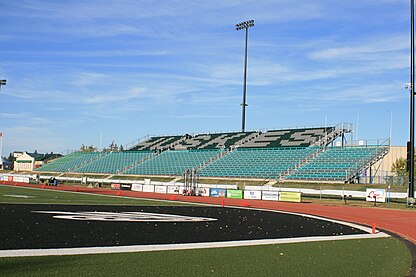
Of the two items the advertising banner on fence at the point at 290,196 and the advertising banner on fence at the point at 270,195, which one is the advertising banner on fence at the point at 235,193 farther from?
the advertising banner on fence at the point at 290,196

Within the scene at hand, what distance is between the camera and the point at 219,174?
62.1 meters

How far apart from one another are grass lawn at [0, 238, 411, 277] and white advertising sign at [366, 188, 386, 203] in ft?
94.7

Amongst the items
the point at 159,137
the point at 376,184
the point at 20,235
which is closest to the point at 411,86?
the point at 376,184

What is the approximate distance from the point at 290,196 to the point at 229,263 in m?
34.2

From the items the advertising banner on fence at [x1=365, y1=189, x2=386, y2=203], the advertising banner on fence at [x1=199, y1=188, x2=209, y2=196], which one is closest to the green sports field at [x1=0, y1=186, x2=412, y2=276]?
the advertising banner on fence at [x1=365, y1=189, x2=386, y2=203]

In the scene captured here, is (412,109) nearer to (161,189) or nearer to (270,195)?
(270,195)

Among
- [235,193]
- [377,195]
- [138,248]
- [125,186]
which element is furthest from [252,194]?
[138,248]

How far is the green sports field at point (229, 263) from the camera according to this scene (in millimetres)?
8984

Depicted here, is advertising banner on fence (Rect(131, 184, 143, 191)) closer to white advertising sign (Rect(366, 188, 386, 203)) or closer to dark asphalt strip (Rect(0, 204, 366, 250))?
white advertising sign (Rect(366, 188, 386, 203))

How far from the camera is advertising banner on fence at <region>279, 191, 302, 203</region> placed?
43.3 meters

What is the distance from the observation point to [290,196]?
43.8m

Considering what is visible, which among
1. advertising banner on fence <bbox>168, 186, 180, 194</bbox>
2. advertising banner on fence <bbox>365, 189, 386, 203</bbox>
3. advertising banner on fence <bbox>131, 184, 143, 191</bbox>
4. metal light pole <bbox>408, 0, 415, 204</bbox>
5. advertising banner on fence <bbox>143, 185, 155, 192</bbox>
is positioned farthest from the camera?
advertising banner on fence <bbox>131, 184, 143, 191</bbox>

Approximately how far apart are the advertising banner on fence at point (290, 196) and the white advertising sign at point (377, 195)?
585 centimetres

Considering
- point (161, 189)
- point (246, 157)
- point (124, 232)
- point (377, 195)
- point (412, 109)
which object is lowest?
point (124, 232)
